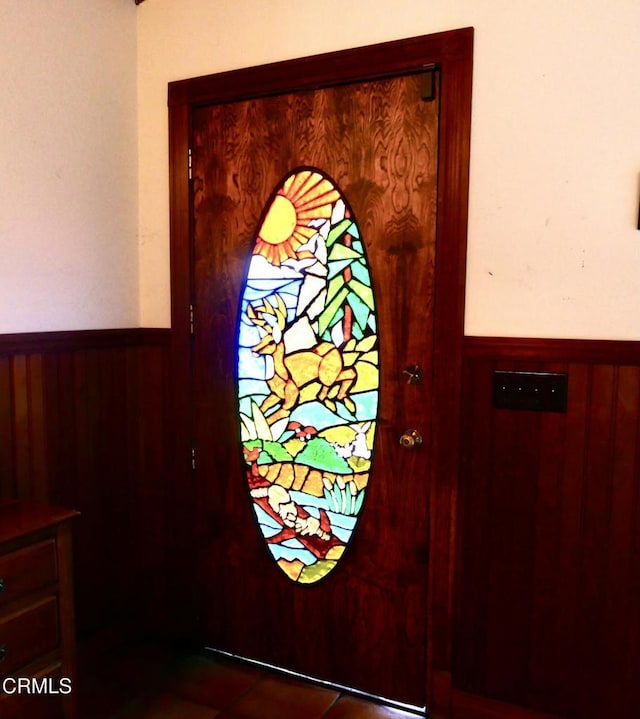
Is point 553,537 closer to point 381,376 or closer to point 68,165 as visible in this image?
point 381,376

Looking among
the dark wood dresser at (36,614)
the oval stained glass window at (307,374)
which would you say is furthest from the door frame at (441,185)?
the dark wood dresser at (36,614)

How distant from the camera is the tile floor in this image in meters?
2.05

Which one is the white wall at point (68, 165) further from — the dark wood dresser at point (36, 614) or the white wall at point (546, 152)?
the white wall at point (546, 152)

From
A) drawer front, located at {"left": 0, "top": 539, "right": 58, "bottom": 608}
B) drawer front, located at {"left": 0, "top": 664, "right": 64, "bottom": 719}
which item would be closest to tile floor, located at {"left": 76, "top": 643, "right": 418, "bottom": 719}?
drawer front, located at {"left": 0, "top": 664, "right": 64, "bottom": 719}

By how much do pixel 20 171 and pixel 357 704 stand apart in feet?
6.96

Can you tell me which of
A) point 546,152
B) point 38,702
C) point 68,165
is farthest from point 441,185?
point 38,702

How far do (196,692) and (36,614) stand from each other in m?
0.80

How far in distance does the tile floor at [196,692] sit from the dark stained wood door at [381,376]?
0.07 m

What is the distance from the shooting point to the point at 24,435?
206 centimetres

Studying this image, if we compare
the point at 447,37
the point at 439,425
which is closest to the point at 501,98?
the point at 447,37

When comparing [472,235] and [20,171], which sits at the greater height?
[20,171]

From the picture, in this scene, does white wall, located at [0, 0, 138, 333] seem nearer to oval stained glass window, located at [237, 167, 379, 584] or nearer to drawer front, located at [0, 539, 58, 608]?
oval stained glass window, located at [237, 167, 379, 584]

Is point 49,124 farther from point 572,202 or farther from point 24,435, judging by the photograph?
point 572,202

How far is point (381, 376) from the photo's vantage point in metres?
2.04
